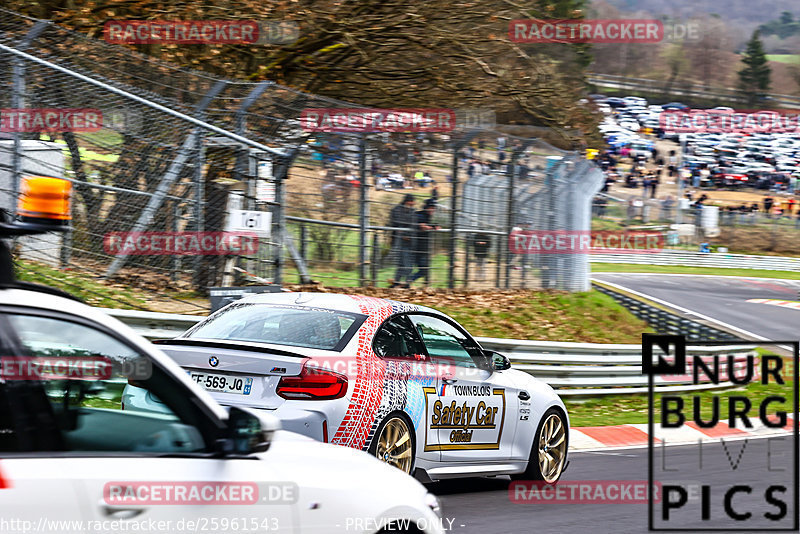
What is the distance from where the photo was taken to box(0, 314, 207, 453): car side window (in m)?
3.20

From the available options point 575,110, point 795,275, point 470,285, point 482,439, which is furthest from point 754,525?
point 795,275

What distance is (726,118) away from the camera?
88.1 metres

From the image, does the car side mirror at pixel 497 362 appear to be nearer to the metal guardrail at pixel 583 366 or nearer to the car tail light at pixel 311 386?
the car tail light at pixel 311 386

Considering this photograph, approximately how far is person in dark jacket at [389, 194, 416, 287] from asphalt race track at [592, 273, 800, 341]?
1470 centimetres

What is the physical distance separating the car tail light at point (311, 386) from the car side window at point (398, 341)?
1.92 ft

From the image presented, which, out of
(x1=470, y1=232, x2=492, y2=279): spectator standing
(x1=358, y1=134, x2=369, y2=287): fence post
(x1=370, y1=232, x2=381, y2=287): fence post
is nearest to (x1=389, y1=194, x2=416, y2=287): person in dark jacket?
(x1=370, y1=232, x2=381, y2=287): fence post

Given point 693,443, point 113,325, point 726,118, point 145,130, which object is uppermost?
point 726,118

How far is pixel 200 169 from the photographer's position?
12445 millimetres

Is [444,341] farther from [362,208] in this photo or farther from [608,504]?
[362,208]

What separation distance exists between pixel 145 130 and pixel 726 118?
82.5 metres

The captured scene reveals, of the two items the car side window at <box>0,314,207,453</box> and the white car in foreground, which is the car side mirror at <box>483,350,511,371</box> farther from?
the car side window at <box>0,314,207,453</box>

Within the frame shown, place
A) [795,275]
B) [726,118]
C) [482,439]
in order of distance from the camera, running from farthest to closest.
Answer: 1. [726,118]
2. [795,275]
3. [482,439]

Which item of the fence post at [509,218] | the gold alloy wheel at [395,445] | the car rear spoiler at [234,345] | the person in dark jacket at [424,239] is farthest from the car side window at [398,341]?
the fence post at [509,218]

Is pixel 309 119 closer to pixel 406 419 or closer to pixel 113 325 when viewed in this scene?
pixel 406 419
